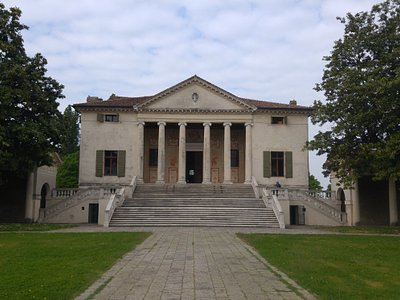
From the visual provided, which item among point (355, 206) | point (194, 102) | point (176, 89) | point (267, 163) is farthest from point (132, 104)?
point (355, 206)

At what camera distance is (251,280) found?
926 centimetres

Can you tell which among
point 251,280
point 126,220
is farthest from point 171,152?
point 251,280

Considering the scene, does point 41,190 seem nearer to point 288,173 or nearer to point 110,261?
point 288,173

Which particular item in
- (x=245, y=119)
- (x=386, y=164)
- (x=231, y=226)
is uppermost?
(x=245, y=119)

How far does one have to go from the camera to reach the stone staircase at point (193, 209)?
26828mm

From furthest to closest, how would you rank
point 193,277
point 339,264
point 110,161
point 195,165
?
point 195,165
point 110,161
point 339,264
point 193,277

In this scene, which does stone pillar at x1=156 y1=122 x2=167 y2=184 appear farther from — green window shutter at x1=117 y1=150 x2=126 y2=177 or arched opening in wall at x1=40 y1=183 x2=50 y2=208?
arched opening in wall at x1=40 y1=183 x2=50 y2=208

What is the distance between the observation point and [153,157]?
1577 inches

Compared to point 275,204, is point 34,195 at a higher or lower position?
higher

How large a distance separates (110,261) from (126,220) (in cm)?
1544

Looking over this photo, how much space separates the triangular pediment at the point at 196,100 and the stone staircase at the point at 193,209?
24.9 ft

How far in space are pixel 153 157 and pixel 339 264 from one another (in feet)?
97.2

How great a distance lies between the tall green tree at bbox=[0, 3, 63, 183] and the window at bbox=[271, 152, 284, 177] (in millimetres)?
19015

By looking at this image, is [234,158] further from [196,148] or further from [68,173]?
[68,173]
